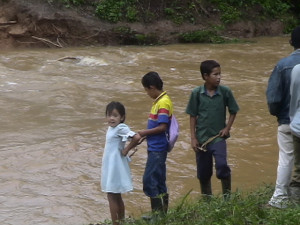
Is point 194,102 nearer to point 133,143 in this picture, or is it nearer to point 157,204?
point 133,143

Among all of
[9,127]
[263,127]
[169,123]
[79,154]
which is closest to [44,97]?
[9,127]

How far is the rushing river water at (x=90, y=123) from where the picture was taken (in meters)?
6.65

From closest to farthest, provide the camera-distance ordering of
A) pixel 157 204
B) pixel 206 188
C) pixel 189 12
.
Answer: pixel 157 204, pixel 206 188, pixel 189 12

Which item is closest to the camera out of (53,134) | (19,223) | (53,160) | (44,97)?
(19,223)

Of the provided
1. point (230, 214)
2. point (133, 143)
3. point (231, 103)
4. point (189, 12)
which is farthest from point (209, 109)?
point (189, 12)

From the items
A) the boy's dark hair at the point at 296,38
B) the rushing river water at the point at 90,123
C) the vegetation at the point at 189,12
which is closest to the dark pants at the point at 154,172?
the rushing river water at the point at 90,123

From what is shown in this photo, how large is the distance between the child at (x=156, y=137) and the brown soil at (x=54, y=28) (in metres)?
13.2

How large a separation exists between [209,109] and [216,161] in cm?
47

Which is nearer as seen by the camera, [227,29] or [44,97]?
[44,97]

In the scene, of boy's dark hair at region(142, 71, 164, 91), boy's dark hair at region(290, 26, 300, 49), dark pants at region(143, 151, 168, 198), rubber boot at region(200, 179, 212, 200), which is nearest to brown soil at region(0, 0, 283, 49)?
rubber boot at region(200, 179, 212, 200)

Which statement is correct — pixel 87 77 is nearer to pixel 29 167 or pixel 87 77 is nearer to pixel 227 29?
pixel 29 167

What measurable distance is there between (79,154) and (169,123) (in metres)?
3.35

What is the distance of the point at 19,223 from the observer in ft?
19.5

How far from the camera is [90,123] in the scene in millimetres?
9875
